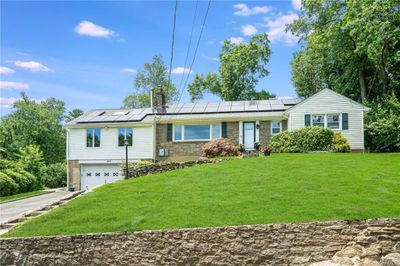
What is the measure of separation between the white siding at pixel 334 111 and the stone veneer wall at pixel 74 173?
13549 mm

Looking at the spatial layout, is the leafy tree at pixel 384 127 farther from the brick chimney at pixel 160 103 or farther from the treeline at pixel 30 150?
the treeline at pixel 30 150

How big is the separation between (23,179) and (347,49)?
22.7m

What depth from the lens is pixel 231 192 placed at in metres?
11.9

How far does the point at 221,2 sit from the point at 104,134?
45.2 feet

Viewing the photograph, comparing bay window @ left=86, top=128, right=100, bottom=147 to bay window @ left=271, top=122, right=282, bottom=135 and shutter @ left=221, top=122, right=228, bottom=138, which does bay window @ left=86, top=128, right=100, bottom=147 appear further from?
bay window @ left=271, top=122, right=282, bottom=135

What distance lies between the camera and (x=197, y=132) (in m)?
24.3

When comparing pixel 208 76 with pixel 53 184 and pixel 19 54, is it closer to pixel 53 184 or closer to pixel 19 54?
pixel 53 184

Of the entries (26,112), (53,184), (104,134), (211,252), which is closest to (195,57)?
(211,252)

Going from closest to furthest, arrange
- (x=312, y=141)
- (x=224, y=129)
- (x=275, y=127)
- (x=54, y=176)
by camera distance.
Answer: (x=312, y=141)
(x=275, y=127)
(x=224, y=129)
(x=54, y=176)

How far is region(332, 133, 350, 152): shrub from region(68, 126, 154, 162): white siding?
1066 cm

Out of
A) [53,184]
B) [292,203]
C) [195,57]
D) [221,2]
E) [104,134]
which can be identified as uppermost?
[221,2]

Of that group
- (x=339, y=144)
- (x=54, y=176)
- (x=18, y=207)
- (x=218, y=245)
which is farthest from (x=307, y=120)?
(x=54, y=176)

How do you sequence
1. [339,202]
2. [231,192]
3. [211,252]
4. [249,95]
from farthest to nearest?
[249,95], [231,192], [339,202], [211,252]

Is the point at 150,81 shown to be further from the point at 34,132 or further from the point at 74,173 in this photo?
the point at 74,173
